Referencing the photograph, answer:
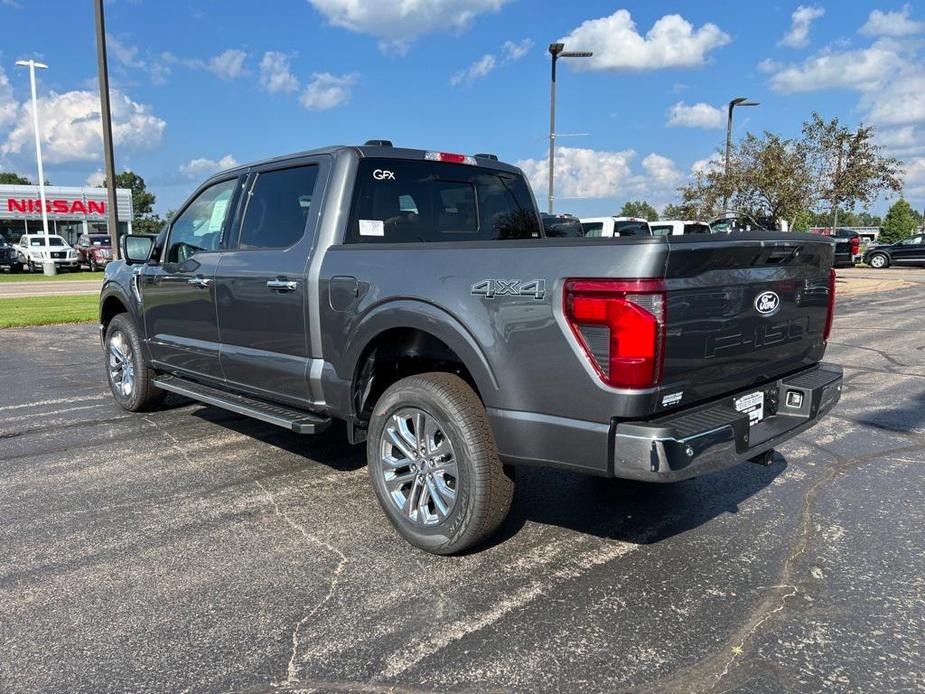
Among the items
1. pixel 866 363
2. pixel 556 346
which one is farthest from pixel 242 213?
pixel 866 363

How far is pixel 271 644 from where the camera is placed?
2676 millimetres

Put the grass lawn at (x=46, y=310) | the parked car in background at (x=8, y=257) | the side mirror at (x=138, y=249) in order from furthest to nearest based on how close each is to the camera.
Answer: the parked car in background at (x=8, y=257), the grass lawn at (x=46, y=310), the side mirror at (x=138, y=249)

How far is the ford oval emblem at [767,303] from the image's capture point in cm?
323

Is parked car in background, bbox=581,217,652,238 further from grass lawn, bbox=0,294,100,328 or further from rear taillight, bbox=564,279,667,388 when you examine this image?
rear taillight, bbox=564,279,667,388

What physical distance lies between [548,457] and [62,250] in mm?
32685

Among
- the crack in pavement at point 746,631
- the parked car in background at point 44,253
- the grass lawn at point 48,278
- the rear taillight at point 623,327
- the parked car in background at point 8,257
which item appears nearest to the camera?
the crack in pavement at point 746,631

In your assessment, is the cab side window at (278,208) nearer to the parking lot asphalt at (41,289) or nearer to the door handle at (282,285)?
the door handle at (282,285)

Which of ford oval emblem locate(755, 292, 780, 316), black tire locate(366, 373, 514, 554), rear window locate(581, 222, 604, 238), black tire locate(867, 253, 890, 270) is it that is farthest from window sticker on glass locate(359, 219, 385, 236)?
black tire locate(867, 253, 890, 270)

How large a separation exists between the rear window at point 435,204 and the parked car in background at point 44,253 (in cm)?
2923

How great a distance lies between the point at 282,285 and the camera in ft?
13.4

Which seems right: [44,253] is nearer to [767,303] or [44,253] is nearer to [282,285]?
[282,285]

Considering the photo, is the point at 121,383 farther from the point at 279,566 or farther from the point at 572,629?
the point at 572,629

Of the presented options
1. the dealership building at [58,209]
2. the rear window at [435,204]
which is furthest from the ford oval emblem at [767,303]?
the dealership building at [58,209]

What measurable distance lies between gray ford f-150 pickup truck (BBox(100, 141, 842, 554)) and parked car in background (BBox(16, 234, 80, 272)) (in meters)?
28.8
